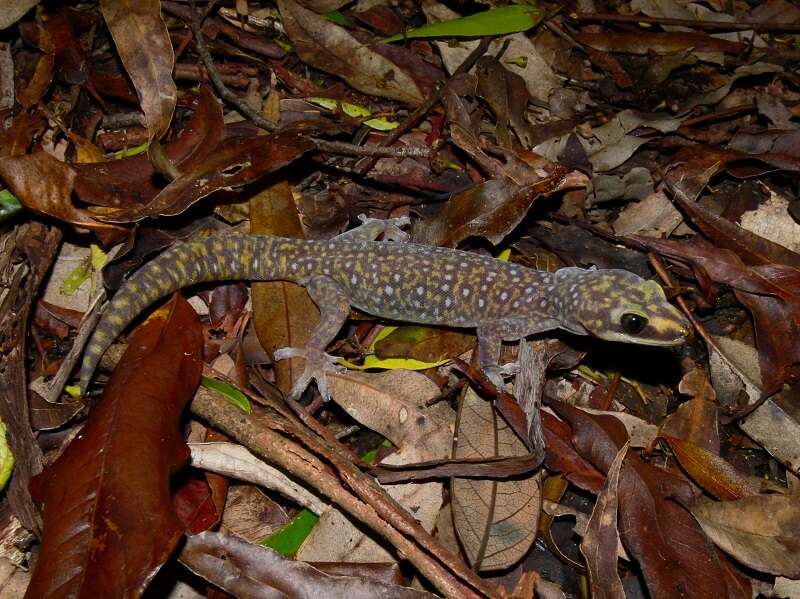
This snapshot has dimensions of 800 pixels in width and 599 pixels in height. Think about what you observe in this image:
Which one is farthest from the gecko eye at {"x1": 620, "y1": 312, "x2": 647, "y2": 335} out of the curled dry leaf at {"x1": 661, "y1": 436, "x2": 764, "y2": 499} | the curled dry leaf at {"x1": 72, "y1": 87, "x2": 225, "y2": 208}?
the curled dry leaf at {"x1": 72, "y1": 87, "x2": 225, "y2": 208}

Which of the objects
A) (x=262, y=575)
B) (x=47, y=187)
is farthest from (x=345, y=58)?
(x=262, y=575)

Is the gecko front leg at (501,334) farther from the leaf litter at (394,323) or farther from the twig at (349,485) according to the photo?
the twig at (349,485)

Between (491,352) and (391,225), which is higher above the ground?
(391,225)

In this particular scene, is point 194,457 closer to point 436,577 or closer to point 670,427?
point 436,577

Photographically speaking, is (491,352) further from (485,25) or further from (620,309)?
(485,25)

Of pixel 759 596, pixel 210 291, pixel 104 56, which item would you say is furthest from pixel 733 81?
pixel 104 56
